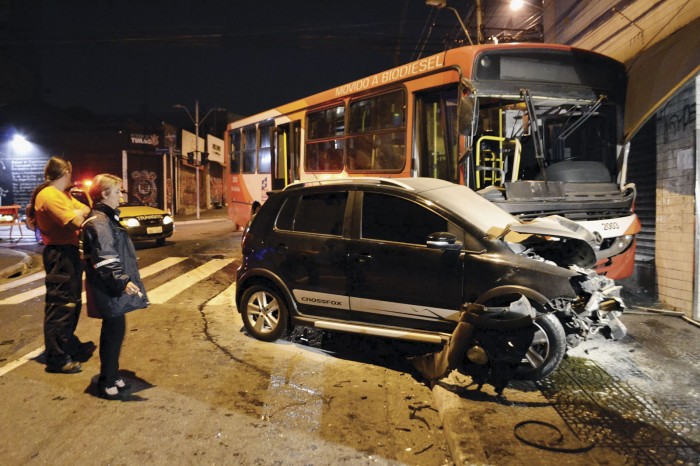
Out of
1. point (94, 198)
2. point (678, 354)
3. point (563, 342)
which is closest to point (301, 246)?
point (94, 198)

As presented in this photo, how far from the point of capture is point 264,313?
566cm

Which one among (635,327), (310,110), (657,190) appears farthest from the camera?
(310,110)

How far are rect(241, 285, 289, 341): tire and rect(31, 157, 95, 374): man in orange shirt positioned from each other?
1750 mm

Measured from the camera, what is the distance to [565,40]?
A: 1143cm

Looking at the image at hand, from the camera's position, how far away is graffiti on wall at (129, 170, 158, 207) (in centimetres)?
3553

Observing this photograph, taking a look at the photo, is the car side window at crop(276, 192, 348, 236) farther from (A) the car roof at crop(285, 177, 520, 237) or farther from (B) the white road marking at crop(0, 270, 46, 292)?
(B) the white road marking at crop(0, 270, 46, 292)

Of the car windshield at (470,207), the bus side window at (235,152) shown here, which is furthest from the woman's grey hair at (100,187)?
the bus side window at (235,152)

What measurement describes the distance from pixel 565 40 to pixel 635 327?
25.8 ft

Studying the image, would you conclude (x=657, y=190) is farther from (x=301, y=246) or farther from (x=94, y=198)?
(x=94, y=198)

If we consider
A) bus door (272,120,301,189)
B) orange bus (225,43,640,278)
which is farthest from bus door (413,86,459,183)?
bus door (272,120,301,189)

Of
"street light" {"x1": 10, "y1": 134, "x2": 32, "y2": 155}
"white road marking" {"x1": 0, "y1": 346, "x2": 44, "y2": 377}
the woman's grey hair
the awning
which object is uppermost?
"street light" {"x1": 10, "y1": 134, "x2": 32, "y2": 155}

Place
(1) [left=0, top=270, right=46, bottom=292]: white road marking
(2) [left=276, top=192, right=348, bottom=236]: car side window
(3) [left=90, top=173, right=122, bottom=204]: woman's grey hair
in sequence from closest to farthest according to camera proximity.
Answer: (3) [left=90, top=173, right=122, bottom=204]: woman's grey hair, (2) [left=276, top=192, right=348, bottom=236]: car side window, (1) [left=0, top=270, right=46, bottom=292]: white road marking

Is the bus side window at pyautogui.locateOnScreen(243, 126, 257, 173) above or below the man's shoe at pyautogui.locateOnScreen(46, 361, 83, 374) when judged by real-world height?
above

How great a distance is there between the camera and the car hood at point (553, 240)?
441cm
